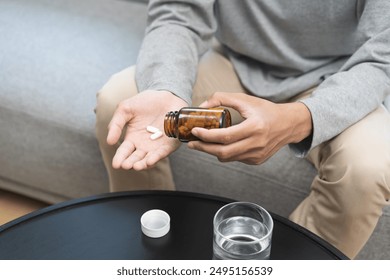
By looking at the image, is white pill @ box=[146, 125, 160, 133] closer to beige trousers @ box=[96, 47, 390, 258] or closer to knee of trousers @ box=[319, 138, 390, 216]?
beige trousers @ box=[96, 47, 390, 258]

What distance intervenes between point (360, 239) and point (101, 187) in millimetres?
697

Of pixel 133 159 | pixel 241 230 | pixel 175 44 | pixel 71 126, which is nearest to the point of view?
pixel 241 230

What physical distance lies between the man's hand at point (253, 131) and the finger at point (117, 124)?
143 millimetres

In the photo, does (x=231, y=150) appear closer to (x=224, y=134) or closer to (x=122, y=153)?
(x=224, y=134)

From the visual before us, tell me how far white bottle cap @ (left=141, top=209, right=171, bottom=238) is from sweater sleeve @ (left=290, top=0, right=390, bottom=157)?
13.3 inches

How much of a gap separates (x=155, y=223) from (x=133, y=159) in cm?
13

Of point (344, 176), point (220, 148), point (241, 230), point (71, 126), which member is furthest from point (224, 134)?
point (71, 126)

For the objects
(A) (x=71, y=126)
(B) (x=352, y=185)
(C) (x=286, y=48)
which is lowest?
(A) (x=71, y=126)

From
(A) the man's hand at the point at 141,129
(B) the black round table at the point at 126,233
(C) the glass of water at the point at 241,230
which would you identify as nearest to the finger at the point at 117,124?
(A) the man's hand at the point at 141,129

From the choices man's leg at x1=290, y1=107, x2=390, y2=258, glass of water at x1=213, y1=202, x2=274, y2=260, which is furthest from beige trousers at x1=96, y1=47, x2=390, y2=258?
glass of water at x1=213, y1=202, x2=274, y2=260

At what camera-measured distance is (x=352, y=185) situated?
1.04 meters

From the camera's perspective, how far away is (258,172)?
4.13 ft
